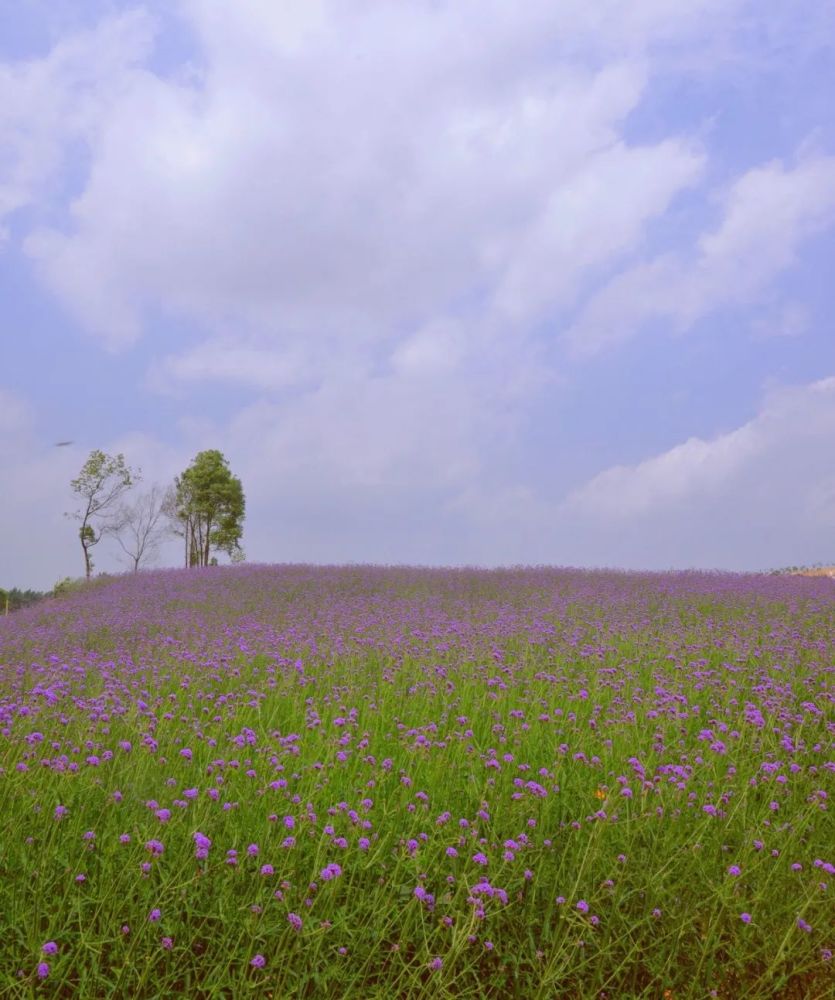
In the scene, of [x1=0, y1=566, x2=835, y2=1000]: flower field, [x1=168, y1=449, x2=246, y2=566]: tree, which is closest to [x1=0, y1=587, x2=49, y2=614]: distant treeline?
[x1=168, y1=449, x2=246, y2=566]: tree

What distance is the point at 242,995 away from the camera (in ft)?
9.03

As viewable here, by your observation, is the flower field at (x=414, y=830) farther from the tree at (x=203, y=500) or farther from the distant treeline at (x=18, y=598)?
the tree at (x=203, y=500)

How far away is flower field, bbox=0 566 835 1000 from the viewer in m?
2.96

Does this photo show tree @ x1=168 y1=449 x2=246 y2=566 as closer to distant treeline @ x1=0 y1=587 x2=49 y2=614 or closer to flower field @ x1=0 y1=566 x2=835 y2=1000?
distant treeline @ x1=0 y1=587 x2=49 y2=614

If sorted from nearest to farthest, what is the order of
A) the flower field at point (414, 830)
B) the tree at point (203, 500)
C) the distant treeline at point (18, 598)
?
1. the flower field at point (414, 830)
2. the distant treeline at point (18, 598)
3. the tree at point (203, 500)

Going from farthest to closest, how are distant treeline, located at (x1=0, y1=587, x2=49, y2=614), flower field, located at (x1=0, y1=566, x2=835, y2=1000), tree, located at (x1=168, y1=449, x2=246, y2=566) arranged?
tree, located at (x1=168, y1=449, x2=246, y2=566)
distant treeline, located at (x1=0, y1=587, x2=49, y2=614)
flower field, located at (x1=0, y1=566, x2=835, y2=1000)

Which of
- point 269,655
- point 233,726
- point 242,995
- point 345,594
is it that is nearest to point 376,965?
point 242,995

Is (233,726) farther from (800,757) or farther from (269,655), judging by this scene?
(800,757)

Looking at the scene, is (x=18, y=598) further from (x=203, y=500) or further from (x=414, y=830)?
(x=414, y=830)

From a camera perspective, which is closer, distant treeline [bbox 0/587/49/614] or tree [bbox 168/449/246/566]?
distant treeline [bbox 0/587/49/614]

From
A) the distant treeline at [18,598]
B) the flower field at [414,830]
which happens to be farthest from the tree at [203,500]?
the flower field at [414,830]

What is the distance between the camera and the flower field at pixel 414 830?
2957 mm

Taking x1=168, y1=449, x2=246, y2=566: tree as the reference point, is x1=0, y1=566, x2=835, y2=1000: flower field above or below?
below

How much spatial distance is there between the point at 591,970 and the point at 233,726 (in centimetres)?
279
